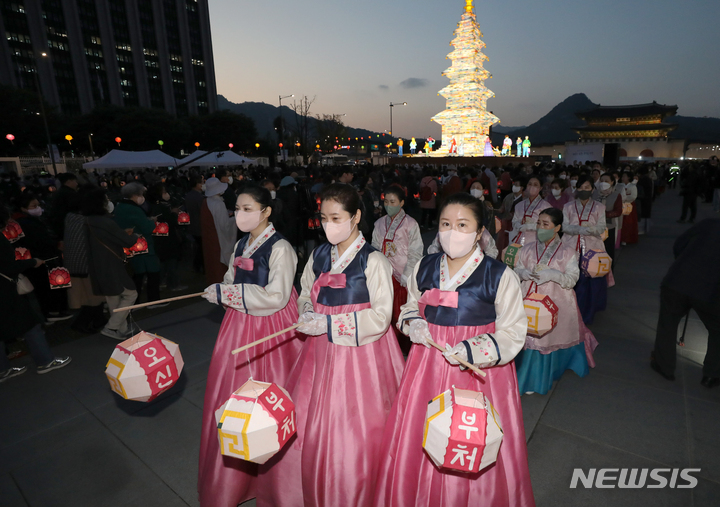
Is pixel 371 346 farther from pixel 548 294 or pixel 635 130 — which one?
pixel 635 130

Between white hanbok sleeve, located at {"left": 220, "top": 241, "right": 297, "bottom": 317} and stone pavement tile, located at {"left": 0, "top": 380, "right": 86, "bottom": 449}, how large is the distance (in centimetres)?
244

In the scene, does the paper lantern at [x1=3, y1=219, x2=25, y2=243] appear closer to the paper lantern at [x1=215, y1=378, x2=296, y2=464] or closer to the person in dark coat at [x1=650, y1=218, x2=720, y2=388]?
the paper lantern at [x1=215, y1=378, x2=296, y2=464]

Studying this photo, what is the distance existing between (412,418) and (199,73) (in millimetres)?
89459

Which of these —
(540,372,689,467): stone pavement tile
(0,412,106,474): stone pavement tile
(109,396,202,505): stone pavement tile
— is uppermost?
(540,372,689,467): stone pavement tile

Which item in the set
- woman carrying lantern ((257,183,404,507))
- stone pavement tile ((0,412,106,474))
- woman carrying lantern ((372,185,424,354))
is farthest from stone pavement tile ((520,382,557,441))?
stone pavement tile ((0,412,106,474))

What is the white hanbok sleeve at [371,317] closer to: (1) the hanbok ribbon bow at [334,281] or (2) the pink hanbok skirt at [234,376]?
(1) the hanbok ribbon bow at [334,281]

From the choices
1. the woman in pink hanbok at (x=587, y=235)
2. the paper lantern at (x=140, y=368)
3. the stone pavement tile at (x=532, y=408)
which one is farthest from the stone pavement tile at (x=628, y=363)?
the paper lantern at (x=140, y=368)

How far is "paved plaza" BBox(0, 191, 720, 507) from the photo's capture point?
108 inches

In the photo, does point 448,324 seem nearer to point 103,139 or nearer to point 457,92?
point 457,92

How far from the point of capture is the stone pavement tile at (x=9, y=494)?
272 centimetres

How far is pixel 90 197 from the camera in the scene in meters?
4.51

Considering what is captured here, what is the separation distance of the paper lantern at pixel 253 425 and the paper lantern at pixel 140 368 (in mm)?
583

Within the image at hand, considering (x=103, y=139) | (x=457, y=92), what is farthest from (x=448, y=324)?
(x=103, y=139)

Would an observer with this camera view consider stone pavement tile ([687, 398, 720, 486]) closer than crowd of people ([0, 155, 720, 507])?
No
